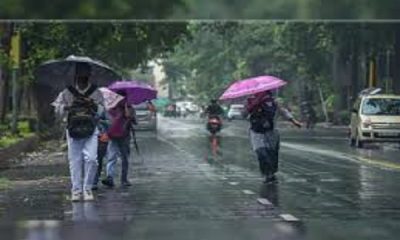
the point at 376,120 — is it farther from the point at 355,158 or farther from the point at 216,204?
the point at 216,204

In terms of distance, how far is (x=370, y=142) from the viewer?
2883 cm

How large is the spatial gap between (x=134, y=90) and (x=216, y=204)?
3.86 m

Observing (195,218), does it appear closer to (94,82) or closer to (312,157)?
(94,82)

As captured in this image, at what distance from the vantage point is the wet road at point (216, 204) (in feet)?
28.1

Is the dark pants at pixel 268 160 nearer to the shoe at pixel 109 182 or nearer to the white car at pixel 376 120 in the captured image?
the shoe at pixel 109 182

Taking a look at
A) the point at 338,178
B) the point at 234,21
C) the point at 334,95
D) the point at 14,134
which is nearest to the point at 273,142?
the point at 338,178

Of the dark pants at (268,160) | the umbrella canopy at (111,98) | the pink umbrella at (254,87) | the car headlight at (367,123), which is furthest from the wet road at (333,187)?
the car headlight at (367,123)

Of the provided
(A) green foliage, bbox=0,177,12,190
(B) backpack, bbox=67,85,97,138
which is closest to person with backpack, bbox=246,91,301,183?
(B) backpack, bbox=67,85,97,138

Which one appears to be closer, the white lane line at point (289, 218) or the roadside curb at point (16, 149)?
the white lane line at point (289, 218)

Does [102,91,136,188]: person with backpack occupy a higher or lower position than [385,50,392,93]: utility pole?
lower

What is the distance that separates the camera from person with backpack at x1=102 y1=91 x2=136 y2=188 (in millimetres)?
13633

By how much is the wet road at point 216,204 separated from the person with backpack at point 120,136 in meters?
A: 0.52

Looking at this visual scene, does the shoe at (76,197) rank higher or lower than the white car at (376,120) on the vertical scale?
lower

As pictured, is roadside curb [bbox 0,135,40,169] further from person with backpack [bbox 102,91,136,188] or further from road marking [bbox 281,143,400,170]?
road marking [bbox 281,143,400,170]
